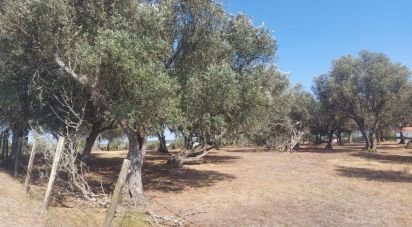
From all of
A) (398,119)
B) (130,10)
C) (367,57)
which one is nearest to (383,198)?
(130,10)

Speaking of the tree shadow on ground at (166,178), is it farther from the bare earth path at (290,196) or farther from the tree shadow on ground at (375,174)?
the tree shadow on ground at (375,174)

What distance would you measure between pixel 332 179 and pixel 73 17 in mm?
15773

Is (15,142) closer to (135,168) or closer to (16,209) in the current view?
(135,168)

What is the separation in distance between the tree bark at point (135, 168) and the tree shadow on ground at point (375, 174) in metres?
13.3

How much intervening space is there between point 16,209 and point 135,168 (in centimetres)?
547

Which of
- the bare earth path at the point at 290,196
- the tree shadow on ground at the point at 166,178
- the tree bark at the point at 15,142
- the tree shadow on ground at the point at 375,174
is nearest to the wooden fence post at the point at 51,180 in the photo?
the bare earth path at the point at 290,196

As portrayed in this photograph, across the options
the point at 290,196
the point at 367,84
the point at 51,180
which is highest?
the point at 367,84

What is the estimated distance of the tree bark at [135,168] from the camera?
14688 mm

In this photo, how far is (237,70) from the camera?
61.5 ft

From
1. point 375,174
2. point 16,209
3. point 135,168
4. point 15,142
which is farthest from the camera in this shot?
point 375,174

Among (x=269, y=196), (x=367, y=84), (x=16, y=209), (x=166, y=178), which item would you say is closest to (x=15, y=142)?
(x=166, y=178)

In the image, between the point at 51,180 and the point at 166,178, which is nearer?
the point at 51,180

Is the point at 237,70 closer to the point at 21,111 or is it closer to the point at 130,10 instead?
the point at 130,10

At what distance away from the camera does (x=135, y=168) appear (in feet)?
50.8
